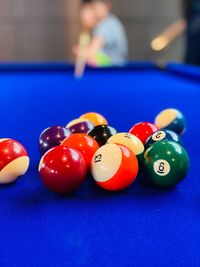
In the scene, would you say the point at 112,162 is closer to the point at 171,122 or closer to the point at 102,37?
the point at 171,122

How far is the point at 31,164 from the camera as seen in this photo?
137 centimetres

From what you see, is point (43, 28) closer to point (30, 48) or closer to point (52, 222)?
point (30, 48)

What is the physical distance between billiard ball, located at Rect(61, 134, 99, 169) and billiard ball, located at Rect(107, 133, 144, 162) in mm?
64

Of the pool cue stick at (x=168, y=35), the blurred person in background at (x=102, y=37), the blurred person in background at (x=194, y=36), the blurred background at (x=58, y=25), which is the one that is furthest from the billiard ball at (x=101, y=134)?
the pool cue stick at (x=168, y=35)

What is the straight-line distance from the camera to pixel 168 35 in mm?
6223

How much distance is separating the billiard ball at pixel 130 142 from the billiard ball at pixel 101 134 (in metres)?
0.05

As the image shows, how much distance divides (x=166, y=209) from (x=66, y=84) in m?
2.62

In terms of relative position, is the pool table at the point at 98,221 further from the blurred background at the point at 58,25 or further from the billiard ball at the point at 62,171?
the blurred background at the point at 58,25

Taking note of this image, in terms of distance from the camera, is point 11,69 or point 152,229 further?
point 11,69

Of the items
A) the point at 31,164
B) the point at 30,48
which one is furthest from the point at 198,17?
the point at 31,164

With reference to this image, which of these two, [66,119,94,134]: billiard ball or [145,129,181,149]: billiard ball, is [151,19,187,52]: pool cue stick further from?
[145,129,181,149]: billiard ball

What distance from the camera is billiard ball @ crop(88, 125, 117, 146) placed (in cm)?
134

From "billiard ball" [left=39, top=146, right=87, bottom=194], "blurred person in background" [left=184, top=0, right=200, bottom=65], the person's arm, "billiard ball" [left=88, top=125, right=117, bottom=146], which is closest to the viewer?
"billiard ball" [left=39, top=146, right=87, bottom=194]

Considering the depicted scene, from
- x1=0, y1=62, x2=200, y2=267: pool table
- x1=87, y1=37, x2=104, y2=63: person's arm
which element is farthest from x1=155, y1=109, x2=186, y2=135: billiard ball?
x1=87, y1=37, x2=104, y2=63: person's arm
